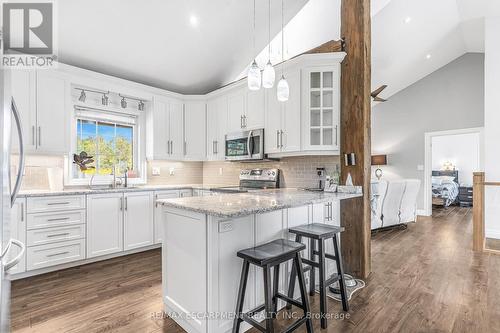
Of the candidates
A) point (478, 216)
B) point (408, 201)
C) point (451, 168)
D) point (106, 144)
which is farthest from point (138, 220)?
point (451, 168)

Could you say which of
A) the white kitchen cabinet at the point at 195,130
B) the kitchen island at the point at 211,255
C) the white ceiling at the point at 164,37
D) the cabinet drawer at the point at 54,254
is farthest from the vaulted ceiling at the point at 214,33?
the kitchen island at the point at 211,255

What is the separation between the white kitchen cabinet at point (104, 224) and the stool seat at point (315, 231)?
242 cm

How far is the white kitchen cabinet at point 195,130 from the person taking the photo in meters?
4.46

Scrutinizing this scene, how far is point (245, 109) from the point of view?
3.80 meters

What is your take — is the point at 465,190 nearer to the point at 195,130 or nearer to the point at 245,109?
the point at 245,109

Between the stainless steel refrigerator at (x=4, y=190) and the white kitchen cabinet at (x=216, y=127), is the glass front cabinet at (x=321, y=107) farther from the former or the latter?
the stainless steel refrigerator at (x=4, y=190)

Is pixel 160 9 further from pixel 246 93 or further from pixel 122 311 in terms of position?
pixel 122 311

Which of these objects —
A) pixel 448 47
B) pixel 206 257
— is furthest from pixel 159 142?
pixel 448 47

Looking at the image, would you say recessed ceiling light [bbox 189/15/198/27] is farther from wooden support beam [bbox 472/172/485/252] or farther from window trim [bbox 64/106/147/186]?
wooden support beam [bbox 472/172/485/252]

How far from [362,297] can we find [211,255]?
5.10ft

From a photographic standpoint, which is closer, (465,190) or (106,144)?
(106,144)

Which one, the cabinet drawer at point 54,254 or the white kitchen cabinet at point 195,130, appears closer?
the cabinet drawer at point 54,254

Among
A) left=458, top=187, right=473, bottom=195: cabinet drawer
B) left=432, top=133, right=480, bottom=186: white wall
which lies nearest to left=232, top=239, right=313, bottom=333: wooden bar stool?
left=458, top=187, right=473, bottom=195: cabinet drawer

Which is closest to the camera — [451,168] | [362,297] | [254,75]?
[254,75]
